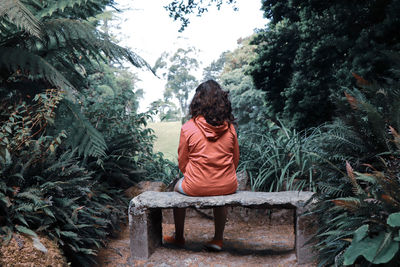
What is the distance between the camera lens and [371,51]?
4047 mm

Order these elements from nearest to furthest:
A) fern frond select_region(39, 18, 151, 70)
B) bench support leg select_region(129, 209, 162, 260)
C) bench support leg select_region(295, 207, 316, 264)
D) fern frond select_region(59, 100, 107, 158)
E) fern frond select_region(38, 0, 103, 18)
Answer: bench support leg select_region(295, 207, 316, 264)
bench support leg select_region(129, 209, 162, 260)
fern frond select_region(59, 100, 107, 158)
fern frond select_region(39, 18, 151, 70)
fern frond select_region(38, 0, 103, 18)

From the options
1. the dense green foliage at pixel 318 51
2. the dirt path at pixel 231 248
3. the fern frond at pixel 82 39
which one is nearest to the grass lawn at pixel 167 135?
the dense green foliage at pixel 318 51

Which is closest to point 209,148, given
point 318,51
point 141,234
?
point 141,234

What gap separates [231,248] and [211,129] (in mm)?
1177

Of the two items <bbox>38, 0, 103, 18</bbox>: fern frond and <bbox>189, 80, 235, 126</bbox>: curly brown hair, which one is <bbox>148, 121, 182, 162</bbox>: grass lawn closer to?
<bbox>38, 0, 103, 18</bbox>: fern frond

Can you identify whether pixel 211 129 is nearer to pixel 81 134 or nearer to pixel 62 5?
pixel 81 134

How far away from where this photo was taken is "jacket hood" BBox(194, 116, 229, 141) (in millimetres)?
2999

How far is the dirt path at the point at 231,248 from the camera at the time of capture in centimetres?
293

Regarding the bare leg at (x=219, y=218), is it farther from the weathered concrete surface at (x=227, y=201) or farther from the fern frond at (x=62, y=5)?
the fern frond at (x=62, y=5)

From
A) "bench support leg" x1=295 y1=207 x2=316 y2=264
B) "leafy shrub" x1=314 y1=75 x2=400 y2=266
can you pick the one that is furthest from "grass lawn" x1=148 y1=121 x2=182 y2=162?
"leafy shrub" x1=314 y1=75 x2=400 y2=266

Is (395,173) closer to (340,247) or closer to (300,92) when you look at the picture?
(340,247)

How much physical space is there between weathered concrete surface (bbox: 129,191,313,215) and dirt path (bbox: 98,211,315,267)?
1.53 feet

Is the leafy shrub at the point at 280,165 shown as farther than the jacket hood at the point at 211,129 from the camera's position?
Yes

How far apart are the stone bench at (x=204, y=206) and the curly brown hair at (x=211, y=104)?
2.18 ft
